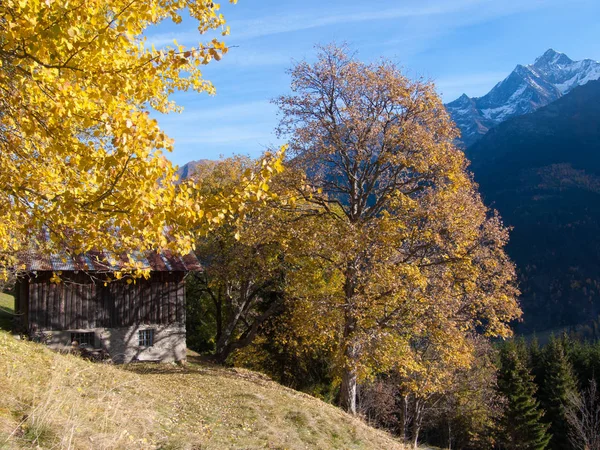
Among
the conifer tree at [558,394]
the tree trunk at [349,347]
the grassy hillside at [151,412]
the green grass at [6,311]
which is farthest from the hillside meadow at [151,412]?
A: the conifer tree at [558,394]

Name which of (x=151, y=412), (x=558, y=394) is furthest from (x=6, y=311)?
(x=558, y=394)

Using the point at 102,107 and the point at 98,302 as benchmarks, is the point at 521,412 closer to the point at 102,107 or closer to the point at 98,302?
the point at 98,302

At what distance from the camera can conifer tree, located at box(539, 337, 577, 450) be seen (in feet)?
154

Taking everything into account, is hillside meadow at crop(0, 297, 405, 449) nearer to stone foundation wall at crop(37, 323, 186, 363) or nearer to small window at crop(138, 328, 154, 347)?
stone foundation wall at crop(37, 323, 186, 363)

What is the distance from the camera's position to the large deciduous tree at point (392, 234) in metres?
16.9

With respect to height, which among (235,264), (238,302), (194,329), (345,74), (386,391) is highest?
(345,74)

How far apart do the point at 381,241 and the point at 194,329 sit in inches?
1032

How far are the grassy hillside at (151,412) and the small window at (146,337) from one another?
209 inches

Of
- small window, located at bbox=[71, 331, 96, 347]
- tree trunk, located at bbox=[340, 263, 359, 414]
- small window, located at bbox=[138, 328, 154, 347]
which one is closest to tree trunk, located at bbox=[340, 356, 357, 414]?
tree trunk, located at bbox=[340, 263, 359, 414]

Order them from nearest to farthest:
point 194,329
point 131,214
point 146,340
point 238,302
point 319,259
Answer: point 131,214, point 319,259, point 146,340, point 238,302, point 194,329

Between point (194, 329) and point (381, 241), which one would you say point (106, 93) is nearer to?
point (381, 241)

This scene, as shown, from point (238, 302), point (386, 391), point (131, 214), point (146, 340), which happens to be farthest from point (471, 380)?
point (131, 214)

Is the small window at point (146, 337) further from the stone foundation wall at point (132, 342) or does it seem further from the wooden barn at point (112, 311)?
the stone foundation wall at point (132, 342)

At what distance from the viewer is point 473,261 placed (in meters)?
19.1
